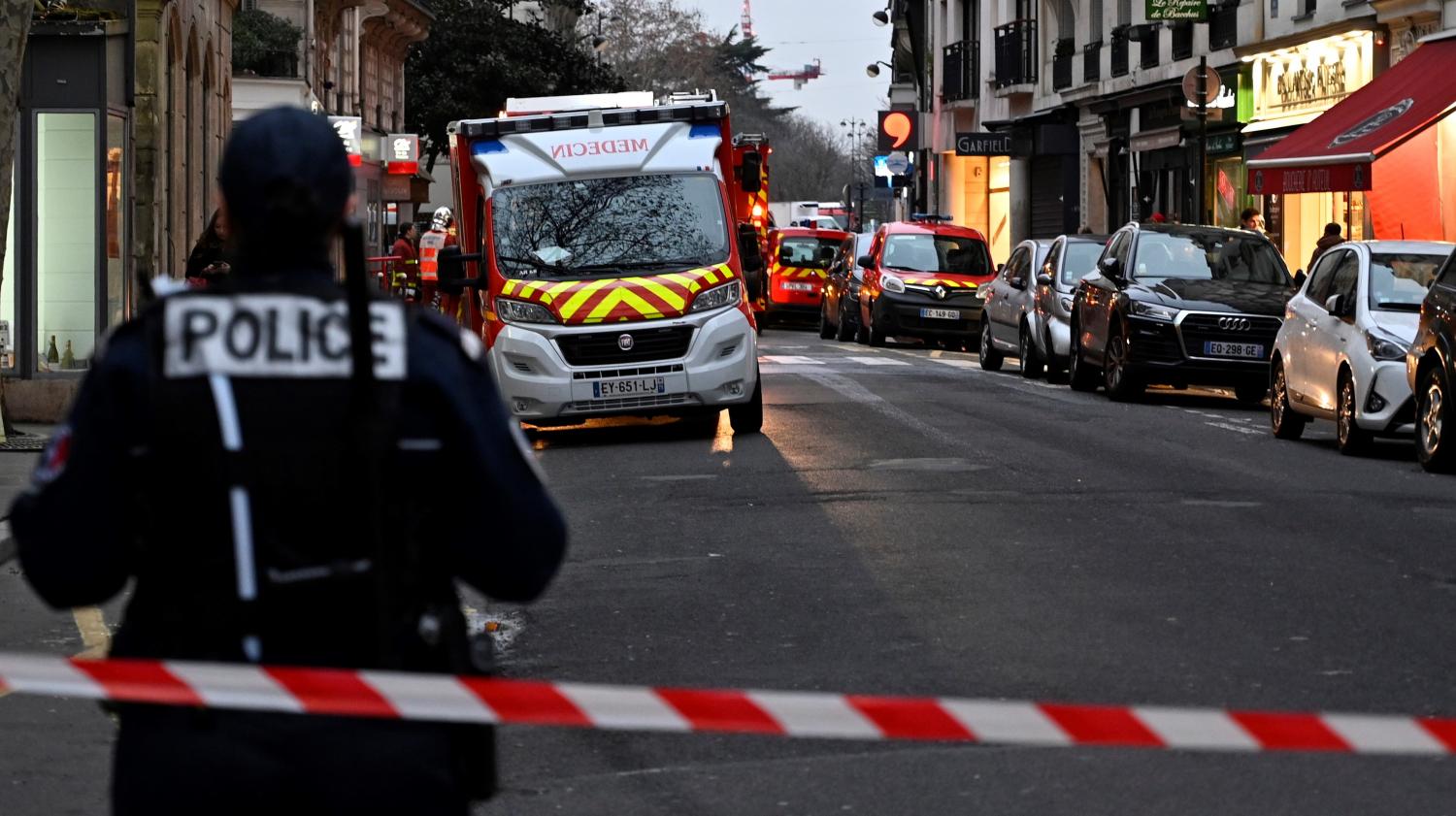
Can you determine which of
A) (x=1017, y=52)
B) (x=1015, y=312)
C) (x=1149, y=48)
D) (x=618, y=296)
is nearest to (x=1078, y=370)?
(x=1015, y=312)

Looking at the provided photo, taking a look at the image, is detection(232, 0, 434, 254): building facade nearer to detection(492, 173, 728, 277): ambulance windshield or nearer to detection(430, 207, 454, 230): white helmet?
detection(430, 207, 454, 230): white helmet

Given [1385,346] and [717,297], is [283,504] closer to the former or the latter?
[1385,346]

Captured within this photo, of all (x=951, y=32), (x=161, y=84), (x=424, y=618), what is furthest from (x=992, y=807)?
(x=951, y=32)

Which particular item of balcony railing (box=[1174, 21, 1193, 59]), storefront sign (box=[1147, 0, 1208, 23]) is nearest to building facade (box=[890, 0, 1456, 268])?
balcony railing (box=[1174, 21, 1193, 59])

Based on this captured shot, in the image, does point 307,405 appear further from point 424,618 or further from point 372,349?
point 424,618

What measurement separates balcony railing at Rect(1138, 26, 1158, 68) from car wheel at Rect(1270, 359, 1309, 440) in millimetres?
25130

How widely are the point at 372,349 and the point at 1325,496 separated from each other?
11354 millimetres

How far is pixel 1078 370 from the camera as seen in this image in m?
25.0

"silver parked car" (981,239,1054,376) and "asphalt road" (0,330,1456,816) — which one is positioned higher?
"silver parked car" (981,239,1054,376)

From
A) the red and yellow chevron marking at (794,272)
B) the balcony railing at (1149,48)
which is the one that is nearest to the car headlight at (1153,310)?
the balcony railing at (1149,48)

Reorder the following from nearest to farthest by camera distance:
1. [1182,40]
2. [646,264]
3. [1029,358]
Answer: [646,264], [1029,358], [1182,40]

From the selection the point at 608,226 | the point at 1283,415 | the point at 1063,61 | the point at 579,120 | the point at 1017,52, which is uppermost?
the point at 1017,52

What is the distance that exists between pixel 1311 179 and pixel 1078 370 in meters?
5.70

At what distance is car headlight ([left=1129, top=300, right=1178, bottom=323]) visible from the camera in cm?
2242
